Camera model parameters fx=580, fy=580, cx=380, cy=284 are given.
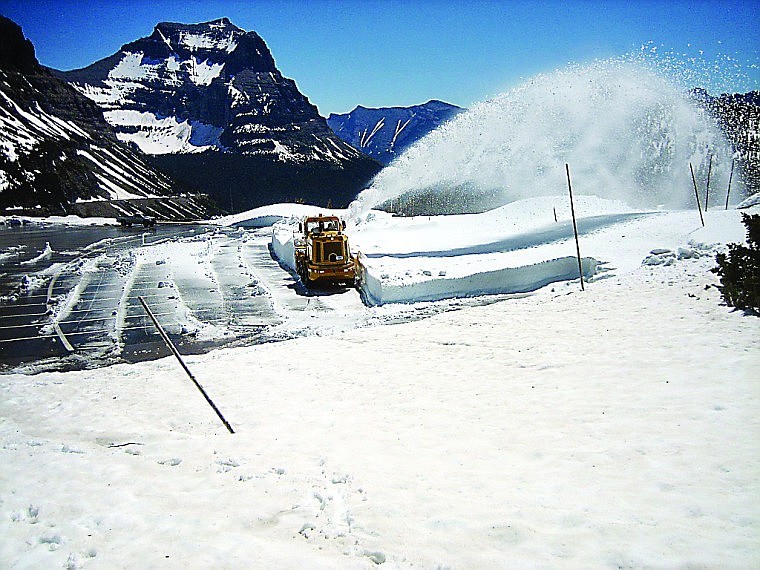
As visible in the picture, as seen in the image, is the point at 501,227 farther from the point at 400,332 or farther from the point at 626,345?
the point at 626,345

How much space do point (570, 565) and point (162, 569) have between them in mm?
2837

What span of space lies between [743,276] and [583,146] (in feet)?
103

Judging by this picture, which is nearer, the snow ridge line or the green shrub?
the green shrub

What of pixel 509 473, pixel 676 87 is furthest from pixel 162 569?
pixel 676 87

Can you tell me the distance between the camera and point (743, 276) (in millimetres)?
11445

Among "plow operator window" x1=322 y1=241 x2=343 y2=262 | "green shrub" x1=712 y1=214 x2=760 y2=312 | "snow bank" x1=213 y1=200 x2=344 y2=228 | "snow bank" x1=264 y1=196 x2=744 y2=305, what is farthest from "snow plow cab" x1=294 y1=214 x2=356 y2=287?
"snow bank" x1=213 y1=200 x2=344 y2=228

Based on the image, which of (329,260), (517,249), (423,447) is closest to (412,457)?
(423,447)

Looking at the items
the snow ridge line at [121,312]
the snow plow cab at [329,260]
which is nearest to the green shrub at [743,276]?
the snow plow cab at [329,260]

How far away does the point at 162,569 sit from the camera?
405 cm

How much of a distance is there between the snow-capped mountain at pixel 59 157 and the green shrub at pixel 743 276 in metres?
84.1

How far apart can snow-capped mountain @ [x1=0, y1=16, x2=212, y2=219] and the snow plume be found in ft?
201

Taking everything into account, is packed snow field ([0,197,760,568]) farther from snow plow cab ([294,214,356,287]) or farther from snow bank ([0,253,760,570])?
snow plow cab ([294,214,356,287])

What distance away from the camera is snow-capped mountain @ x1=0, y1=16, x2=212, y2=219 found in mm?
86000

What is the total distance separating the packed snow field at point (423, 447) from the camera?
4.33m
